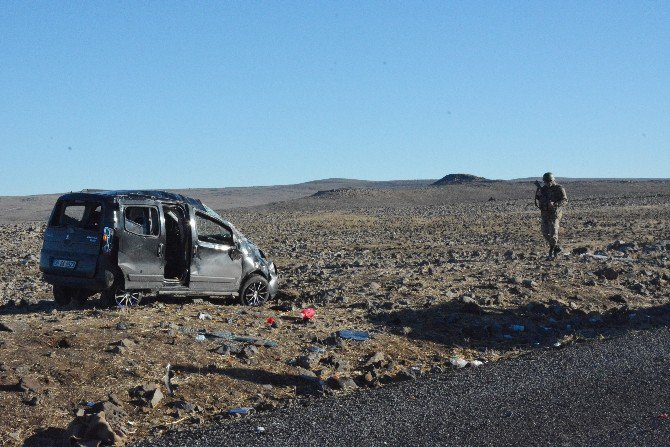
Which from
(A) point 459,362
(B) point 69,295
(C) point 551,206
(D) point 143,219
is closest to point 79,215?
(D) point 143,219

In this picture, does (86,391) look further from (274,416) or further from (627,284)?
(627,284)

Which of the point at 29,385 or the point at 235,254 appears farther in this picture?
the point at 235,254

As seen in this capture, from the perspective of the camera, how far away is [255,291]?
1320 centimetres

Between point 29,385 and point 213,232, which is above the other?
point 213,232

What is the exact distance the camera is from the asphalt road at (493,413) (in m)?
6.78

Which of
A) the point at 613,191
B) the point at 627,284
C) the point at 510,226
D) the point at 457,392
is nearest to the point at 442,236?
the point at 510,226

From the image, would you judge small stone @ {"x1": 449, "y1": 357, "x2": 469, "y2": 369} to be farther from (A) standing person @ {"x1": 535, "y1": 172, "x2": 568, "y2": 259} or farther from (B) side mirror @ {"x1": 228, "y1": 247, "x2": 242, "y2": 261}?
(A) standing person @ {"x1": 535, "y1": 172, "x2": 568, "y2": 259}

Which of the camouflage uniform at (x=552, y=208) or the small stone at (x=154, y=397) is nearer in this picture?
the small stone at (x=154, y=397)

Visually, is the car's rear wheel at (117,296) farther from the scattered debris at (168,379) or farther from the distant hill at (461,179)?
the distant hill at (461,179)

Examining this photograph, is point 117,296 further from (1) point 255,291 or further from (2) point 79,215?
(1) point 255,291

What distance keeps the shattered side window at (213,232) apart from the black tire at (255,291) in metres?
0.67

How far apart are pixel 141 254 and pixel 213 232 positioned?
1.74 m

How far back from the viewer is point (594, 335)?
11.4m

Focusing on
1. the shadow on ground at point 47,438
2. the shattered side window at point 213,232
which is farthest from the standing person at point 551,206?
the shadow on ground at point 47,438
